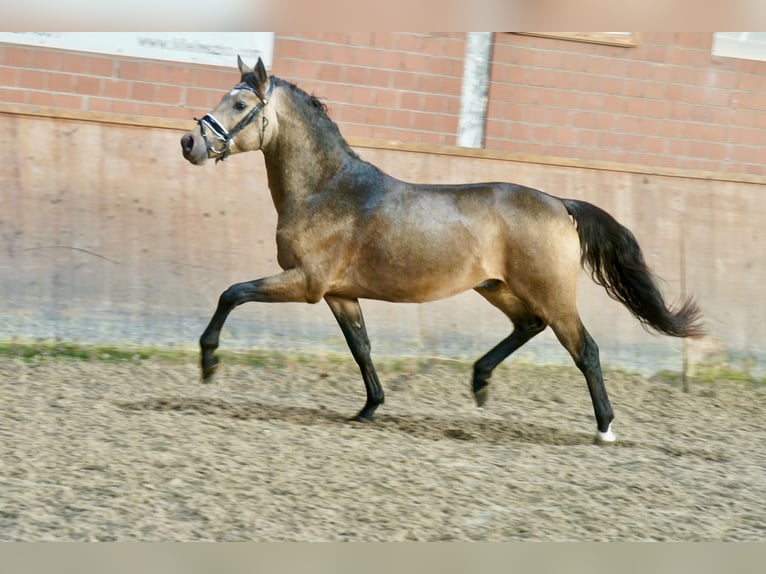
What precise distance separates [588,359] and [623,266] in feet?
2.05

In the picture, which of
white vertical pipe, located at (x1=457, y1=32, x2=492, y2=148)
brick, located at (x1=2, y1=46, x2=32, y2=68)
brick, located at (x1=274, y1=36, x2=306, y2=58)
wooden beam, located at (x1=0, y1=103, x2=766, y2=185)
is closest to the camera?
wooden beam, located at (x1=0, y1=103, x2=766, y2=185)

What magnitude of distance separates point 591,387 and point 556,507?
5.30 feet

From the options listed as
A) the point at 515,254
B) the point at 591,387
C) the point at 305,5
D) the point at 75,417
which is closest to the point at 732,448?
the point at 591,387

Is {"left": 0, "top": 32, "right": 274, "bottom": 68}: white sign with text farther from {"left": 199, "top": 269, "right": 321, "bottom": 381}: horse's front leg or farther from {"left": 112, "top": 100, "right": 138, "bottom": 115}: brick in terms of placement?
{"left": 199, "top": 269, "right": 321, "bottom": 381}: horse's front leg

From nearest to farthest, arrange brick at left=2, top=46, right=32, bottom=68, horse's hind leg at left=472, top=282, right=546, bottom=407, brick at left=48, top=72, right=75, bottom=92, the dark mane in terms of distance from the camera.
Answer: the dark mane < horse's hind leg at left=472, top=282, right=546, bottom=407 < brick at left=2, top=46, right=32, bottom=68 < brick at left=48, top=72, right=75, bottom=92

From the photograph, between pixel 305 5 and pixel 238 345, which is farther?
pixel 238 345

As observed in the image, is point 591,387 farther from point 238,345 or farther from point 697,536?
point 238,345

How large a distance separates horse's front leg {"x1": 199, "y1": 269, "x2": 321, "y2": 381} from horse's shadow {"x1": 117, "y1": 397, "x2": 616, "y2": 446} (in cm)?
46

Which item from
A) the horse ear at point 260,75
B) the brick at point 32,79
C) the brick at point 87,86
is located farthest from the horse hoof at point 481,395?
the brick at point 32,79

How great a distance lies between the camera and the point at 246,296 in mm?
5305

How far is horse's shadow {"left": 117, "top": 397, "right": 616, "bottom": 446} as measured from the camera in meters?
5.60

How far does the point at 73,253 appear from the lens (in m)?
7.20

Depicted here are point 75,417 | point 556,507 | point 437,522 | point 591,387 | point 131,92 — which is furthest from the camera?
point 131,92

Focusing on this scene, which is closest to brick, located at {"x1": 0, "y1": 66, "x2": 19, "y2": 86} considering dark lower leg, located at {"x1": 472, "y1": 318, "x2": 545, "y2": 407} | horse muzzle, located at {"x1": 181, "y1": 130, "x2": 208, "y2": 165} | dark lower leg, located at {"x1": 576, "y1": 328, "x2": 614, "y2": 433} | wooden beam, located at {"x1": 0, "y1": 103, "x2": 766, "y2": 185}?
wooden beam, located at {"x1": 0, "y1": 103, "x2": 766, "y2": 185}
